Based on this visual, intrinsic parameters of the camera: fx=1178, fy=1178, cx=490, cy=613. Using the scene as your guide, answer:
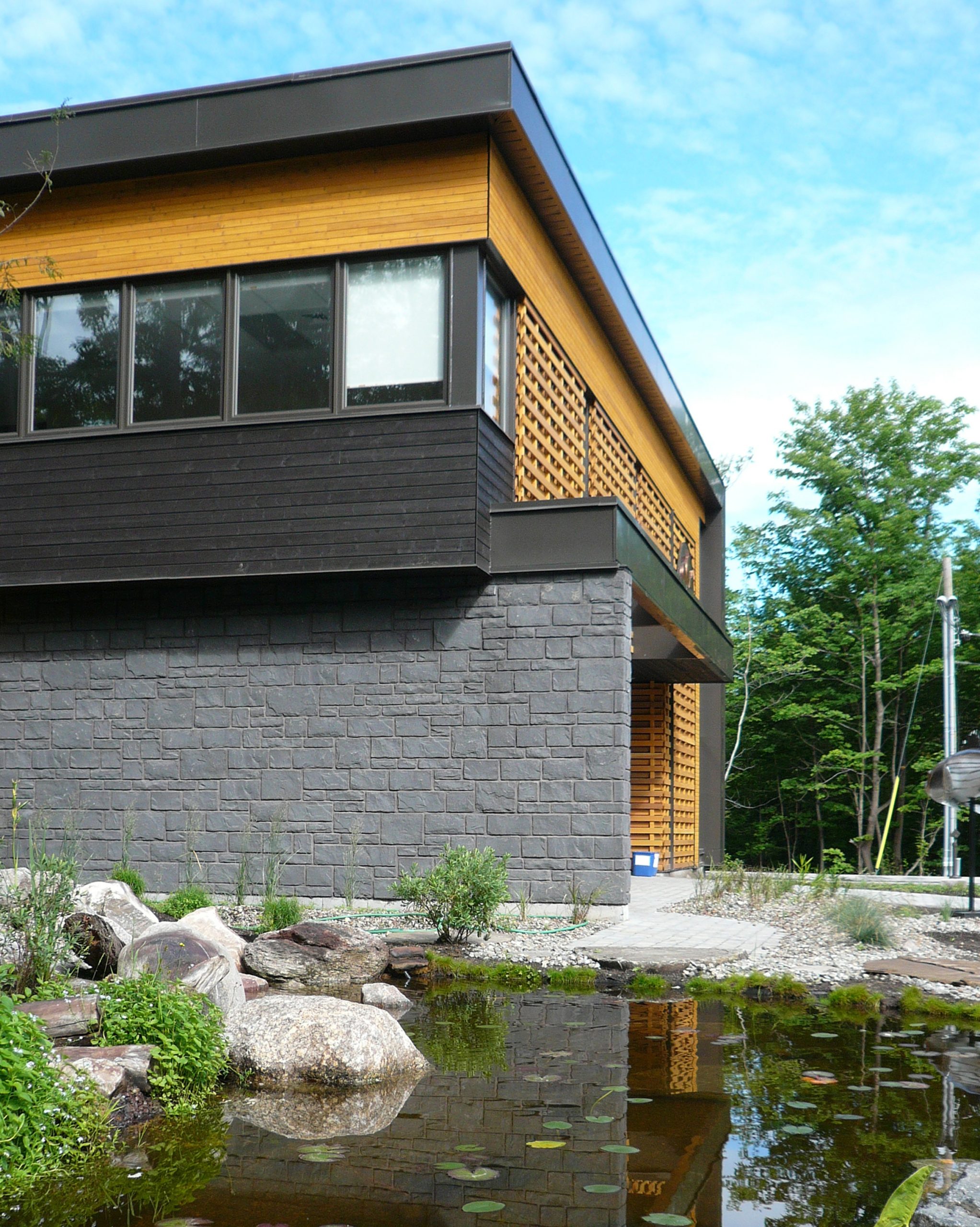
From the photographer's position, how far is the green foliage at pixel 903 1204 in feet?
8.80

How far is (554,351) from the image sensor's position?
490 inches

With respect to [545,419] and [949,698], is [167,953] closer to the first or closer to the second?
[545,419]

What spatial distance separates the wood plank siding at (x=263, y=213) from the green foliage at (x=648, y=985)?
6224mm

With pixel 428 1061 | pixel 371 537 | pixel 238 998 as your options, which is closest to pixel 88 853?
pixel 371 537

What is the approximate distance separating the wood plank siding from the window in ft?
2.55

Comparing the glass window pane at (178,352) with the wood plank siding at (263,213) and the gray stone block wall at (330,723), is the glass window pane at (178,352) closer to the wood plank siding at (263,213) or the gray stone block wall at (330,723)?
the wood plank siding at (263,213)

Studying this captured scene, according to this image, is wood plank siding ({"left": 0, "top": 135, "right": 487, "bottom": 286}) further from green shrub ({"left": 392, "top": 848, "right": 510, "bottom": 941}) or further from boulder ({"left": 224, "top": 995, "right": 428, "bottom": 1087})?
boulder ({"left": 224, "top": 995, "right": 428, "bottom": 1087})

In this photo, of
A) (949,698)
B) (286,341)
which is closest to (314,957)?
(286,341)

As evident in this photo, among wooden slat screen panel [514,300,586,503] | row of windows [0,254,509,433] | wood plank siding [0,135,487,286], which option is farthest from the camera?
wooden slat screen panel [514,300,586,503]

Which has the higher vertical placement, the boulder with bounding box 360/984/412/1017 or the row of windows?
the row of windows

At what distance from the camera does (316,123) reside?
10.2 metres

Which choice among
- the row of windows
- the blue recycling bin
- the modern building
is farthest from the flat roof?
the blue recycling bin

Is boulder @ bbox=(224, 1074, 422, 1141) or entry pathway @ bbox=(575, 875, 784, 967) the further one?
entry pathway @ bbox=(575, 875, 784, 967)

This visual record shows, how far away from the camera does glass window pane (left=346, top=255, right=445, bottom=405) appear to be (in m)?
10.2
